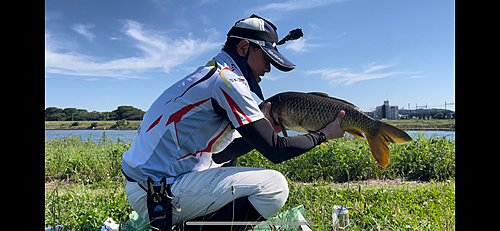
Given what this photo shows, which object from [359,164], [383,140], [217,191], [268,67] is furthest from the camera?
[359,164]

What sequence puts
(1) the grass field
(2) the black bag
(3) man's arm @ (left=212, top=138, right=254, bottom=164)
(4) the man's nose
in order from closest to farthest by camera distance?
(2) the black bag, (4) the man's nose, (3) man's arm @ (left=212, top=138, right=254, bottom=164), (1) the grass field

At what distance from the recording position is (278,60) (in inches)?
94.6

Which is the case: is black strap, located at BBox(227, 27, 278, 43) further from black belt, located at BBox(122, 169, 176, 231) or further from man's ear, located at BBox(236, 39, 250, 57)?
black belt, located at BBox(122, 169, 176, 231)

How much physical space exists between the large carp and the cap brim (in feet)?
1.71

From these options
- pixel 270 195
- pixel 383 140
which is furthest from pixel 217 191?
pixel 383 140

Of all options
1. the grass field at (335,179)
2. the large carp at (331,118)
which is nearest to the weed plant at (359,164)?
the grass field at (335,179)

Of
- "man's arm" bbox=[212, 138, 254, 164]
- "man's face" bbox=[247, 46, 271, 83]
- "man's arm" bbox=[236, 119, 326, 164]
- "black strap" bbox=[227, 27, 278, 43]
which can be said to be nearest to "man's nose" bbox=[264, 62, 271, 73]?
"man's face" bbox=[247, 46, 271, 83]

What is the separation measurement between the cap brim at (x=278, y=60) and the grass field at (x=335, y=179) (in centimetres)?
134

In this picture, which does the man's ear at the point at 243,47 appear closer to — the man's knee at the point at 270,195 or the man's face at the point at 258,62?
the man's face at the point at 258,62

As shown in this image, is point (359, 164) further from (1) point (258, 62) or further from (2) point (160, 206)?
(2) point (160, 206)

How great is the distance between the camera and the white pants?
2.15 meters

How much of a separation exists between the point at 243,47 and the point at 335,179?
147 inches
